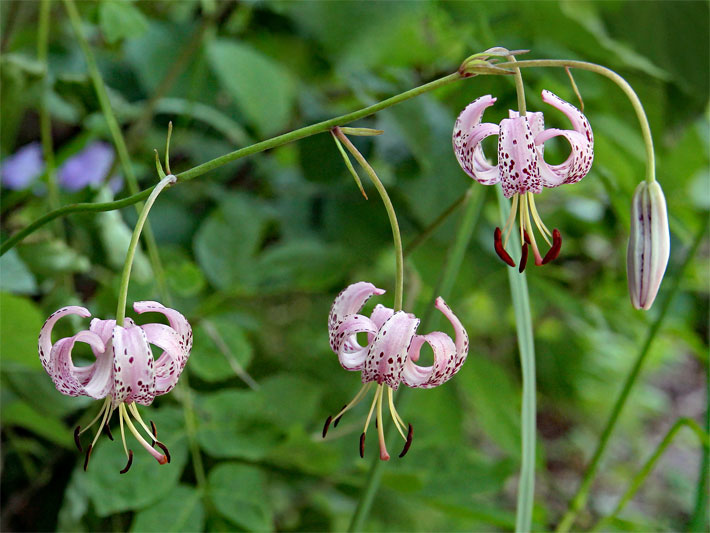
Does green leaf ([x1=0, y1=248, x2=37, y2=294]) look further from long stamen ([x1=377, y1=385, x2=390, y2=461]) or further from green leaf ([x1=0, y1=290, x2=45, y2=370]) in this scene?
long stamen ([x1=377, y1=385, x2=390, y2=461])

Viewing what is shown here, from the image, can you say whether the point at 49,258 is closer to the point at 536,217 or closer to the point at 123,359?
the point at 123,359

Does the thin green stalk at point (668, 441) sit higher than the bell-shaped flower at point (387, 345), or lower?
higher

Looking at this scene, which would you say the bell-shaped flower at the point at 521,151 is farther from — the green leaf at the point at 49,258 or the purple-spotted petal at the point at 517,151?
the green leaf at the point at 49,258

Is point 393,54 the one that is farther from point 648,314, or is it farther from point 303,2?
point 648,314

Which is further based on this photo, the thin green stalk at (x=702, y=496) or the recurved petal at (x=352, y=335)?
the thin green stalk at (x=702, y=496)

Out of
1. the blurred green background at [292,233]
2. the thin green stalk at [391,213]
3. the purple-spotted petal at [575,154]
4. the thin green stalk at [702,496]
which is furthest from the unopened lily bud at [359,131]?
the thin green stalk at [702,496]

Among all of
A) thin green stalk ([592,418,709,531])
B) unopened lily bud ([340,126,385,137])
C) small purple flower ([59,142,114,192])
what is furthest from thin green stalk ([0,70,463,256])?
small purple flower ([59,142,114,192])

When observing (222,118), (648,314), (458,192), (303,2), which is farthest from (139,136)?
(648,314)
